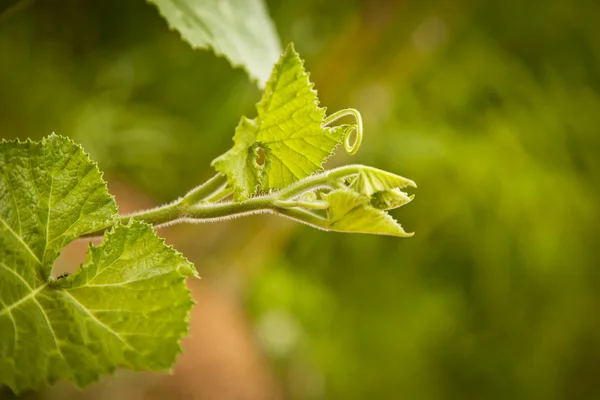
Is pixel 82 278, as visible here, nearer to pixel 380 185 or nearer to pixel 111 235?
pixel 111 235

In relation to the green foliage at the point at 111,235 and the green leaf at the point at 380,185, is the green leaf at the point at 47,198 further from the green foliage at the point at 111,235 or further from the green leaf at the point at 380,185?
the green leaf at the point at 380,185

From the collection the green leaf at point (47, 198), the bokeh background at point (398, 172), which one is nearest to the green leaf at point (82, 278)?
the green leaf at point (47, 198)

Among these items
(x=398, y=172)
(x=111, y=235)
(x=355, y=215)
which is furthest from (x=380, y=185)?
(x=398, y=172)

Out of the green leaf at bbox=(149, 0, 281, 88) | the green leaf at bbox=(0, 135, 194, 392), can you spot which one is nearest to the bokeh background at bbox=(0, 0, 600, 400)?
the green leaf at bbox=(149, 0, 281, 88)

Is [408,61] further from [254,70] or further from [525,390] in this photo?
[525,390]

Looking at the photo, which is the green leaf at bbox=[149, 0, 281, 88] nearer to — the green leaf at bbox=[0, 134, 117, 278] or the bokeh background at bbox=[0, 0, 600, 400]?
the green leaf at bbox=[0, 134, 117, 278]

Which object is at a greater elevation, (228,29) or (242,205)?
(228,29)
